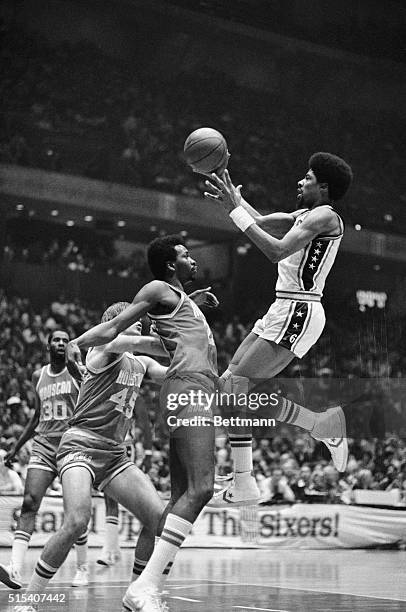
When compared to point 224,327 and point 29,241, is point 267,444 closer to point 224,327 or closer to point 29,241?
point 224,327

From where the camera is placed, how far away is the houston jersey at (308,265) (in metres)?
6.31

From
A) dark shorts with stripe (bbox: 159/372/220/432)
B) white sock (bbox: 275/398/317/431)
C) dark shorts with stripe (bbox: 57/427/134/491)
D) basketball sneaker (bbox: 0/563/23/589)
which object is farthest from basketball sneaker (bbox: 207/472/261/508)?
A: basketball sneaker (bbox: 0/563/23/589)

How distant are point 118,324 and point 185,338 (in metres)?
0.46

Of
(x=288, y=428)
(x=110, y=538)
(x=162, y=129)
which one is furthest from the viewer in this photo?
(x=162, y=129)

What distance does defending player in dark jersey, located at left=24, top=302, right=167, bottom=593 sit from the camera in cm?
602

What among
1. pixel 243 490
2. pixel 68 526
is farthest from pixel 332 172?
pixel 68 526

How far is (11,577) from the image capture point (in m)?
8.20

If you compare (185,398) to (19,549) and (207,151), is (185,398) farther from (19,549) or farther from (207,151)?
(19,549)

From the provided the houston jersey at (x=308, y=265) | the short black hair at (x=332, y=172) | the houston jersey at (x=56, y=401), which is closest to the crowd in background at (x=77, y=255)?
the houston jersey at (x=56, y=401)

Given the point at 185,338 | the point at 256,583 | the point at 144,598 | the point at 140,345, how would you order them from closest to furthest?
the point at 144,598 < the point at 185,338 < the point at 140,345 < the point at 256,583

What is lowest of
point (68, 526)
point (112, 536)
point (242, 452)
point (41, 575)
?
point (41, 575)

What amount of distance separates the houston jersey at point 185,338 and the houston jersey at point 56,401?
3135 millimetres

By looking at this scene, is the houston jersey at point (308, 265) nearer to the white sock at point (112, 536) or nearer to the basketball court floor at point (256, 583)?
the basketball court floor at point (256, 583)

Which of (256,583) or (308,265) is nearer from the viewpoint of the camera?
(308,265)
